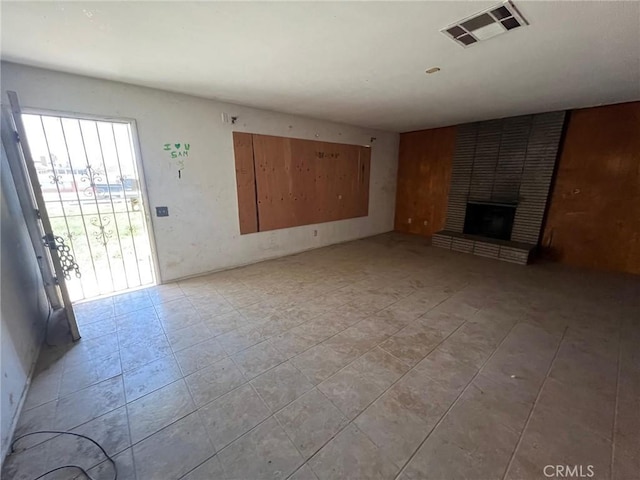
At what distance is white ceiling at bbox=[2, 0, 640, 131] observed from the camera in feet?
5.23

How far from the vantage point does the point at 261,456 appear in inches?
53.5

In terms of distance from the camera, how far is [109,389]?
1.81m

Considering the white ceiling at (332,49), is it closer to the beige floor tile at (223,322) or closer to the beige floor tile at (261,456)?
the beige floor tile at (223,322)

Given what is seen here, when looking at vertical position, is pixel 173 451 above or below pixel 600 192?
below

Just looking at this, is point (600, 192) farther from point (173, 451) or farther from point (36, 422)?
point (36, 422)

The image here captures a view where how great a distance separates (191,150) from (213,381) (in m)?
2.88

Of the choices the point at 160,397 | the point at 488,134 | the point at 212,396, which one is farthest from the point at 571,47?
the point at 160,397

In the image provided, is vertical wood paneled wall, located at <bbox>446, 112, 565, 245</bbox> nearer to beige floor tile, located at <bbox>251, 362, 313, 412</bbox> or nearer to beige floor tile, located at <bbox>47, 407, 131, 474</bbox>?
beige floor tile, located at <bbox>251, 362, 313, 412</bbox>

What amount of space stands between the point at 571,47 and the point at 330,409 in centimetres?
327

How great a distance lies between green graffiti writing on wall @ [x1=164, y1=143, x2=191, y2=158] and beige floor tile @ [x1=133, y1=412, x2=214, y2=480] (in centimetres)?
301

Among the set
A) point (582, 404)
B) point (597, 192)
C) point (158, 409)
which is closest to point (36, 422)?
point (158, 409)

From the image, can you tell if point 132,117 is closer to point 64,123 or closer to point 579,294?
point 64,123

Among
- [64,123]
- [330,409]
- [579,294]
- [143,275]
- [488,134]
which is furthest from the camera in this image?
[488,134]

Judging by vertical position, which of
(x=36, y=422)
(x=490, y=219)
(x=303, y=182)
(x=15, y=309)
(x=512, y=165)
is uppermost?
(x=512, y=165)
